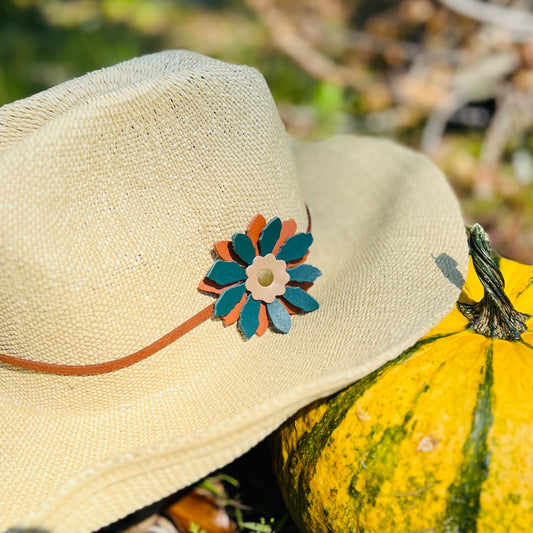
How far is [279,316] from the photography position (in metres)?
1.38

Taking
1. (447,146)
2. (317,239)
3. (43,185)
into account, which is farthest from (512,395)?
(447,146)

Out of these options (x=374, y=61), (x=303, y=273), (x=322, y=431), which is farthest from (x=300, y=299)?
(x=374, y=61)

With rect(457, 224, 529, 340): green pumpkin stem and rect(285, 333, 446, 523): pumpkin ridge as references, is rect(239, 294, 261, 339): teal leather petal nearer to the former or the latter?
rect(285, 333, 446, 523): pumpkin ridge

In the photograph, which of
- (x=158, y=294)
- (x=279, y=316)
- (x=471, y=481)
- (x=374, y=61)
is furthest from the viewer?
(x=374, y=61)

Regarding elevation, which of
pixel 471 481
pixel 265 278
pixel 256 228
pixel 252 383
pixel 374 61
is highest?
pixel 374 61

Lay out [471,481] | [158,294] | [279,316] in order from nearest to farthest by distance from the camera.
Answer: [471,481] → [158,294] → [279,316]

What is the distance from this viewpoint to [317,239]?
5.68 ft

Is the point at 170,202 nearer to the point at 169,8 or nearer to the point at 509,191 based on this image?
the point at 509,191

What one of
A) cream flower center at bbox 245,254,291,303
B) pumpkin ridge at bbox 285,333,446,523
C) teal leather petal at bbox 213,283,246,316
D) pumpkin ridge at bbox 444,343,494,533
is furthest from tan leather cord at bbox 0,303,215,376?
pumpkin ridge at bbox 444,343,494,533

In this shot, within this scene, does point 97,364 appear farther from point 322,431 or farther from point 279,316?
point 322,431

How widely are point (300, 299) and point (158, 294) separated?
37 centimetres

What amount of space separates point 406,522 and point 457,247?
707mm

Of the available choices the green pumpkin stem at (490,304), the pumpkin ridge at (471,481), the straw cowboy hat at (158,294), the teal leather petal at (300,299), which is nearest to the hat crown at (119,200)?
the straw cowboy hat at (158,294)

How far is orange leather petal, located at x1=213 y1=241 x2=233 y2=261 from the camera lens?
1294 mm
